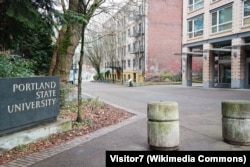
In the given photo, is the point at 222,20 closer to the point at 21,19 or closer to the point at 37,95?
the point at 37,95

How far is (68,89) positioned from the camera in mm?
11883

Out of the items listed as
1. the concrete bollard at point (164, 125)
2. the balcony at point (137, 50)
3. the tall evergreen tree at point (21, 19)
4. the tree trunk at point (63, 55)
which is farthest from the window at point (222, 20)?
the tall evergreen tree at point (21, 19)

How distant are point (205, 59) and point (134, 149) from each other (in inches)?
1099

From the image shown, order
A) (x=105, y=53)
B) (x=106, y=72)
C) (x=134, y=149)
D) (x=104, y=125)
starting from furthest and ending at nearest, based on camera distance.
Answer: (x=106, y=72)
(x=105, y=53)
(x=104, y=125)
(x=134, y=149)

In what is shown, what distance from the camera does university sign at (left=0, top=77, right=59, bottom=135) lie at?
251 inches

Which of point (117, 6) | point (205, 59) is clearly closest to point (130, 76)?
point (205, 59)

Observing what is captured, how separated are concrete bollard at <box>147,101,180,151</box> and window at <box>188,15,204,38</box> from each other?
94.8ft

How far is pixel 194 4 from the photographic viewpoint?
35.2 m

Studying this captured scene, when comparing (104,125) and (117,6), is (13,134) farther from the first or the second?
(117,6)

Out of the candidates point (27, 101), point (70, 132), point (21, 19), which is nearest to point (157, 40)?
point (70, 132)

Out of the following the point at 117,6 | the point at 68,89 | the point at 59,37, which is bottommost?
the point at 68,89

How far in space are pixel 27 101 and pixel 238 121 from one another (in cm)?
469

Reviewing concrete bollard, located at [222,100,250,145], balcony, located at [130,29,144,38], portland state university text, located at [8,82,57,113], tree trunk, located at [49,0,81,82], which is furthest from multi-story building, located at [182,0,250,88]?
portland state university text, located at [8,82,57,113]

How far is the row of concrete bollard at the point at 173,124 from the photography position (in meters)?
6.08
